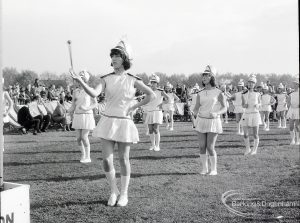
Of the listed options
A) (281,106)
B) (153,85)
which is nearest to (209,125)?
(153,85)

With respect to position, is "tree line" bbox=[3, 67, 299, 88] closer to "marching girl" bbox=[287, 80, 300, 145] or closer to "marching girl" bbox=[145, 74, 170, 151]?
"marching girl" bbox=[145, 74, 170, 151]

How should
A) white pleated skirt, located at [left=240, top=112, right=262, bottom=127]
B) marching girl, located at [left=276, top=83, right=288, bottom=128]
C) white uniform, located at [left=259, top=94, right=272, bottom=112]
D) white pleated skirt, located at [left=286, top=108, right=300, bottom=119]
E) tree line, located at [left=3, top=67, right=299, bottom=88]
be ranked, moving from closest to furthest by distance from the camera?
white pleated skirt, located at [left=240, top=112, right=262, bottom=127] → white pleated skirt, located at [left=286, top=108, right=300, bottom=119] → white uniform, located at [left=259, top=94, right=272, bottom=112] → marching girl, located at [left=276, top=83, right=288, bottom=128] → tree line, located at [left=3, top=67, right=299, bottom=88]

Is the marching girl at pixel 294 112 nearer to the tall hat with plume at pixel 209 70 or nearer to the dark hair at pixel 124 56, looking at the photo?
the tall hat with plume at pixel 209 70

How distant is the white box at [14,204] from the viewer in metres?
3.15

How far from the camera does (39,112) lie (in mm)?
18719

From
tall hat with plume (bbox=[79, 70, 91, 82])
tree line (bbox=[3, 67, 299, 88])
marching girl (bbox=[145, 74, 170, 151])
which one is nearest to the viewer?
tall hat with plume (bbox=[79, 70, 91, 82])

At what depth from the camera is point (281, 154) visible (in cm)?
1155

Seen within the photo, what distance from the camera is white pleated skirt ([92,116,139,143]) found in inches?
236

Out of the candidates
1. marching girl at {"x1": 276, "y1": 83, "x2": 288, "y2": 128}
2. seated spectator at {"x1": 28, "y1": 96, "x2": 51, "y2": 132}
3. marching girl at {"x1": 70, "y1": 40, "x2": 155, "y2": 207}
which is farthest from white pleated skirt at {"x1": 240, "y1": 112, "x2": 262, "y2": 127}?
seated spectator at {"x1": 28, "y1": 96, "x2": 51, "y2": 132}

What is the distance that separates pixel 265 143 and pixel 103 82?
9579 mm

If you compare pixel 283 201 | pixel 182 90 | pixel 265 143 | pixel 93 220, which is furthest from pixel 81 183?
pixel 182 90

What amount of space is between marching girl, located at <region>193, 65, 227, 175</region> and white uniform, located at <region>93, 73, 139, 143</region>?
2742 millimetres

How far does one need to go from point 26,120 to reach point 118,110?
1363 centimetres

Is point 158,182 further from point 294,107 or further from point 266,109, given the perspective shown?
point 266,109
